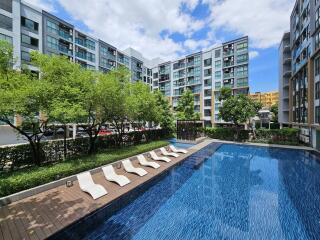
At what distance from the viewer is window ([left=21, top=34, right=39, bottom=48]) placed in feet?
101

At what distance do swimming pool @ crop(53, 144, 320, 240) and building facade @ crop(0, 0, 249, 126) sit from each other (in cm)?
2294

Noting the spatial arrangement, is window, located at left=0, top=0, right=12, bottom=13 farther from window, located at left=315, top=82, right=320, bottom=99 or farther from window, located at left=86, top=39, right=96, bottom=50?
window, located at left=315, top=82, right=320, bottom=99

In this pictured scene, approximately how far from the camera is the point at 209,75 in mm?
52031

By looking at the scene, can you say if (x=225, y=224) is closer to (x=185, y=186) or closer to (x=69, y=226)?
(x=185, y=186)

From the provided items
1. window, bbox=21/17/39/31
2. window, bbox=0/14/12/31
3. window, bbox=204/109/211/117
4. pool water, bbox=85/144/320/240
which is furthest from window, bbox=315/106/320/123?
window, bbox=21/17/39/31

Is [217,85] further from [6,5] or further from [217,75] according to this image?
[6,5]

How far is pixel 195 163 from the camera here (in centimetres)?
1680

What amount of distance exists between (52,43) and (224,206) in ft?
134

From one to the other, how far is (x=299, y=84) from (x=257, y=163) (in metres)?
21.9

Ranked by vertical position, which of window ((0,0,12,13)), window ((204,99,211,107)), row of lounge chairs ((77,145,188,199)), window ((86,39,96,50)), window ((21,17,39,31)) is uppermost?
window ((86,39,96,50))

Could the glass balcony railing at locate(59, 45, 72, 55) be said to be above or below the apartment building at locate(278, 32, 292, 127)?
above

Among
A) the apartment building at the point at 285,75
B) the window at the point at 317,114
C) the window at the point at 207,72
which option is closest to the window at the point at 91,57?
the window at the point at 207,72

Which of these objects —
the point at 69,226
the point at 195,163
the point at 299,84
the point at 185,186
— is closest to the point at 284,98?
the point at 299,84

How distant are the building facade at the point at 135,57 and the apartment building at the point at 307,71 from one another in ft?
42.1
